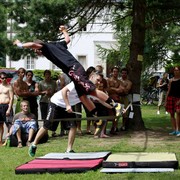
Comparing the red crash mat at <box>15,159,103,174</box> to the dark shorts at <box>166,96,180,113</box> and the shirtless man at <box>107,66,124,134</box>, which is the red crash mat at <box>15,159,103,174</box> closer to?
the shirtless man at <box>107,66,124,134</box>

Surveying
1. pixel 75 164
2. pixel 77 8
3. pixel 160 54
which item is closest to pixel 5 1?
pixel 77 8

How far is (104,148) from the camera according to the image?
966cm

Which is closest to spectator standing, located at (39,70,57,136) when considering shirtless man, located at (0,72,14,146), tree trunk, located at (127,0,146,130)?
shirtless man, located at (0,72,14,146)

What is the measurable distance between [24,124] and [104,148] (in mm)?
1933

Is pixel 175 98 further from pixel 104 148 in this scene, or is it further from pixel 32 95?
pixel 32 95

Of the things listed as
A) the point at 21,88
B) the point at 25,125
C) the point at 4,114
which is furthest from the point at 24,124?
the point at 21,88

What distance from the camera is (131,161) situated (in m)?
7.21

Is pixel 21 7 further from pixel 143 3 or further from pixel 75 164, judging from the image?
pixel 75 164

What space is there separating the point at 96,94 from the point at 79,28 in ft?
16.9

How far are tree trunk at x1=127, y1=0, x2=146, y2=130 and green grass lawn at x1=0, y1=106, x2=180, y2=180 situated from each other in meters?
0.43

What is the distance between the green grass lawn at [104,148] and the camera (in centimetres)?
673

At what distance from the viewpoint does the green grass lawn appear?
6730 millimetres

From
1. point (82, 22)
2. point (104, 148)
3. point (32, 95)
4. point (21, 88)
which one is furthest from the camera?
point (82, 22)

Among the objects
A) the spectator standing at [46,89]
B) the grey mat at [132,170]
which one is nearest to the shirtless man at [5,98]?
the spectator standing at [46,89]
